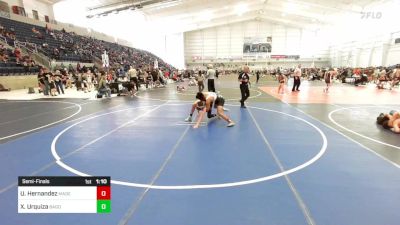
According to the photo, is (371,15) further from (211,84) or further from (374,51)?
(211,84)

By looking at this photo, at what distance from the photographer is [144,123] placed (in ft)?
26.7

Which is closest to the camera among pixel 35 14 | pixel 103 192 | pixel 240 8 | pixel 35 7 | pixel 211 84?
pixel 103 192

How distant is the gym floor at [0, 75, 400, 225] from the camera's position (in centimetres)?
320

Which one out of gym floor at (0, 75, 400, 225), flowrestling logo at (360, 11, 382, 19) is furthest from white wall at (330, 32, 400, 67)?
gym floor at (0, 75, 400, 225)

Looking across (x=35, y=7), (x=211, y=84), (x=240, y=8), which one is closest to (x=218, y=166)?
(x=211, y=84)

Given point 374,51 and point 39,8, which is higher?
point 39,8

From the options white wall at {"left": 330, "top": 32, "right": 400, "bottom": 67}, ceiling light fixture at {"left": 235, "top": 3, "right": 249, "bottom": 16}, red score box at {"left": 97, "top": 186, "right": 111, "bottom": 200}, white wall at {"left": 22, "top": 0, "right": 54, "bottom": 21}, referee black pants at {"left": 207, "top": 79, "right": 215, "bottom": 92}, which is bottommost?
referee black pants at {"left": 207, "top": 79, "right": 215, "bottom": 92}

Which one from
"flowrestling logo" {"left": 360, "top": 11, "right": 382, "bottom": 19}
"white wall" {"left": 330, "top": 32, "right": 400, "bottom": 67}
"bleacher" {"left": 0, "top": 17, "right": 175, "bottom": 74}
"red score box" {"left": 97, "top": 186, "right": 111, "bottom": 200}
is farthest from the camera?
"white wall" {"left": 330, "top": 32, "right": 400, "bottom": 67}

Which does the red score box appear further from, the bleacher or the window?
the window

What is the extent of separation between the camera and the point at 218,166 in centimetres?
466

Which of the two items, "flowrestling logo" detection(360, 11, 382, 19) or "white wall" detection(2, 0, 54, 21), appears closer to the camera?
"white wall" detection(2, 0, 54, 21)

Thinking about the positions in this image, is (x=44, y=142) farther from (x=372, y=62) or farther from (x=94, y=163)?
(x=372, y=62)

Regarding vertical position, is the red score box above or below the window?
below

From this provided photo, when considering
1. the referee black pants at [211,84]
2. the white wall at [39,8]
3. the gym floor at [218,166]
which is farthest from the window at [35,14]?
the gym floor at [218,166]
